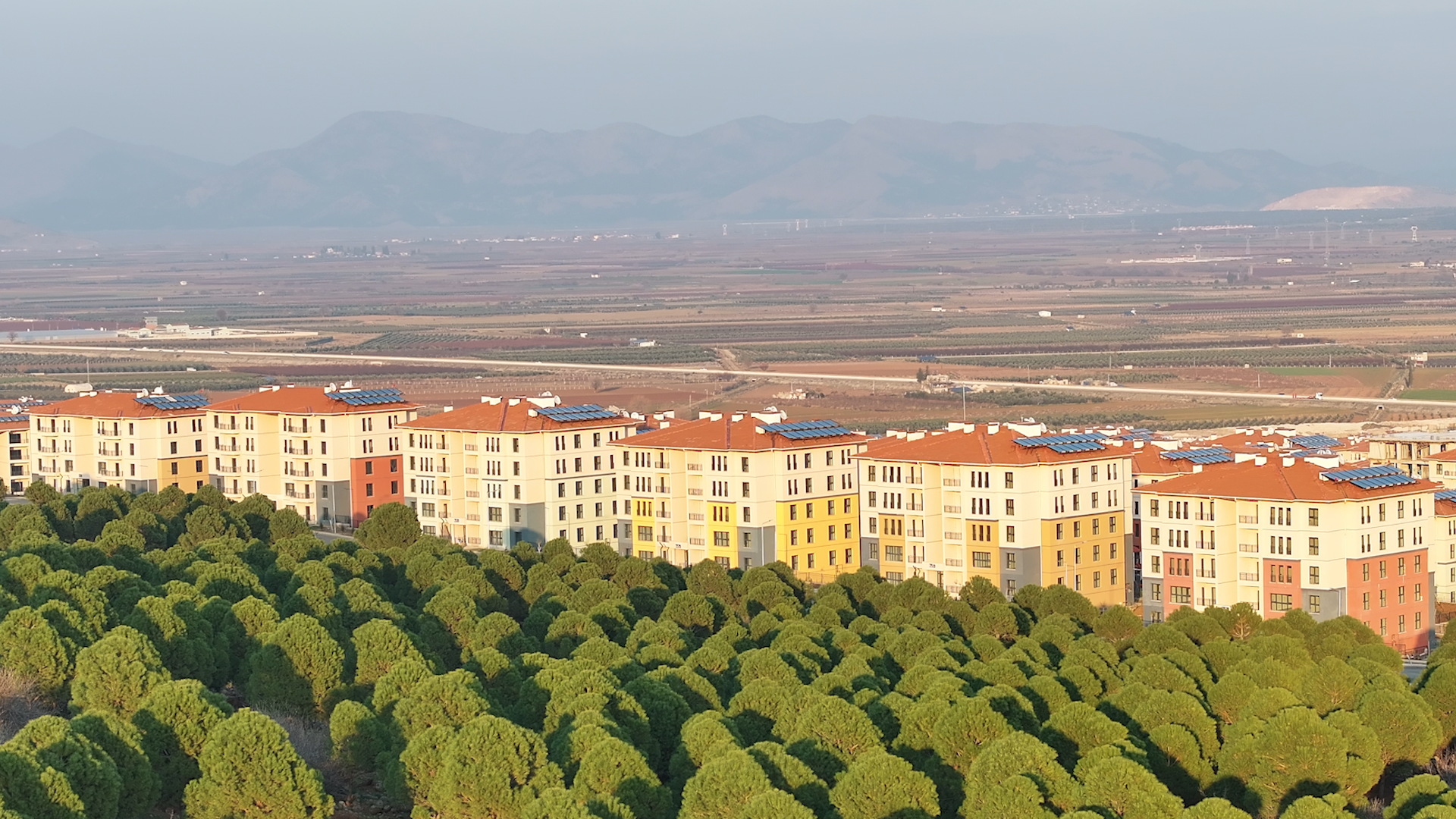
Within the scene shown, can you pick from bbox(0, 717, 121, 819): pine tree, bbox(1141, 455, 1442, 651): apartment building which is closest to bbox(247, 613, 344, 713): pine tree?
bbox(0, 717, 121, 819): pine tree

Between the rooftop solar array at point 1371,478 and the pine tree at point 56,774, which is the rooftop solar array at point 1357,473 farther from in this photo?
the pine tree at point 56,774

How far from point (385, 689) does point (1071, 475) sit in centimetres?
2245

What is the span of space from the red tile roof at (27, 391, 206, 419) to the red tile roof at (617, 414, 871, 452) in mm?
17418

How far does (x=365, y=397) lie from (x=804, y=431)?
16483 millimetres

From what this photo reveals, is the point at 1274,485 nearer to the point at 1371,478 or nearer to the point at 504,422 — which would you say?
the point at 1371,478

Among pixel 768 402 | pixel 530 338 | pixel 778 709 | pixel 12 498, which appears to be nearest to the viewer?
pixel 778 709

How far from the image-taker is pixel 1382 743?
123 ft

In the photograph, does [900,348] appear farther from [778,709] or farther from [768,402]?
[778,709]

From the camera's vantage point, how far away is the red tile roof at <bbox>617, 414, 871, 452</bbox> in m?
58.6

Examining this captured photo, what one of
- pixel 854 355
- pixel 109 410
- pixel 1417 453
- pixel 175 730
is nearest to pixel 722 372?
pixel 854 355

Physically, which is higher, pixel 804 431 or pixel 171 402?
pixel 171 402

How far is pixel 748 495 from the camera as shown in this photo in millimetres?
58375

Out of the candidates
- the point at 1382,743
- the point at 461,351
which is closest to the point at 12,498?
the point at 1382,743

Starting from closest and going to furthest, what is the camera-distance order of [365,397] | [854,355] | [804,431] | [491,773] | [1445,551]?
[491,773]
[1445,551]
[804,431]
[365,397]
[854,355]
